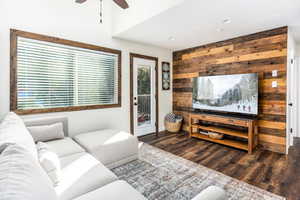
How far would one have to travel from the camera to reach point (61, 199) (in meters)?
1.15

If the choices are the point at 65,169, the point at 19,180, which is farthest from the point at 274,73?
the point at 19,180

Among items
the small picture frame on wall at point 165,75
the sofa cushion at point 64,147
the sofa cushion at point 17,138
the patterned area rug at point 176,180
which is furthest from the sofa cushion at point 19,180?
the small picture frame on wall at point 165,75

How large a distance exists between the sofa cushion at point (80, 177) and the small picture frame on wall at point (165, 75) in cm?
329

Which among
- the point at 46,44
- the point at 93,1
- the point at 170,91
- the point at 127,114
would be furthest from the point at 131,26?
the point at 170,91

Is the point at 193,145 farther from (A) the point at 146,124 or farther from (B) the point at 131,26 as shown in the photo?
(B) the point at 131,26

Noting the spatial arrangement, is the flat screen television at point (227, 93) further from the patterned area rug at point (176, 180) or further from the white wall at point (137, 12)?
the white wall at point (137, 12)

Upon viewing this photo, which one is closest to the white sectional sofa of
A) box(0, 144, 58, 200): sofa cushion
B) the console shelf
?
box(0, 144, 58, 200): sofa cushion

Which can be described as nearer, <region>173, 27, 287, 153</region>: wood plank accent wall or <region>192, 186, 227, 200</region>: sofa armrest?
<region>192, 186, 227, 200</region>: sofa armrest

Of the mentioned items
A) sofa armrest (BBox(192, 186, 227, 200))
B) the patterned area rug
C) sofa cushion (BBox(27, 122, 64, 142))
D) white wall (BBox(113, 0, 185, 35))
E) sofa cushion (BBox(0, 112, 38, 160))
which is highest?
white wall (BBox(113, 0, 185, 35))

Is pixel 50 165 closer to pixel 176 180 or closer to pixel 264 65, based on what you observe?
pixel 176 180

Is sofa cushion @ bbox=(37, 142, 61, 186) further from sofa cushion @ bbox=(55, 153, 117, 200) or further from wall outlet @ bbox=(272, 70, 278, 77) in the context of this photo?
wall outlet @ bbox=(272, 70, 278, 77)

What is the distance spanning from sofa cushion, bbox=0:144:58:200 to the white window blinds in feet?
7.44

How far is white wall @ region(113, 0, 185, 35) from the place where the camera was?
2375mm

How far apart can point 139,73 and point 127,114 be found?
112 cm
